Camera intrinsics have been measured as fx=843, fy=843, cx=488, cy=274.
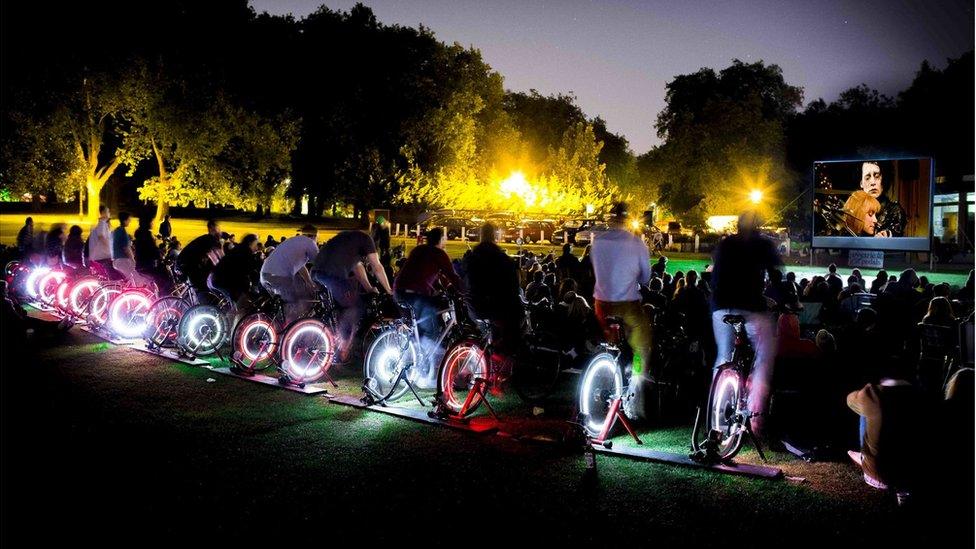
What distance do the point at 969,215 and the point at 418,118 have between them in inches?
1031

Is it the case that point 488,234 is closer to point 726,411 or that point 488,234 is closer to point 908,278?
point 726,411

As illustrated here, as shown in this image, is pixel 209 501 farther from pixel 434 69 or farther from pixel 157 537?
pixel 434 69

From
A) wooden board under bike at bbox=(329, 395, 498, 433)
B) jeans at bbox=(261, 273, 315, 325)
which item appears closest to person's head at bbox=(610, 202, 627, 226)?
wooden board under bike at bbox=(329, 395, 498, 433)

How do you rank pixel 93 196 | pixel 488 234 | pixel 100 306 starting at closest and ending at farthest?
pixel 488 234
pixel 100 306
pixel 93 196

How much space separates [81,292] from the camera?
1363cm

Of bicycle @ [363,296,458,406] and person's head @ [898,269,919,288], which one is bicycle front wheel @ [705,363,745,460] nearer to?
bicycle @ [363,296,458,406]

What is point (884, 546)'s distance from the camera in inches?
184

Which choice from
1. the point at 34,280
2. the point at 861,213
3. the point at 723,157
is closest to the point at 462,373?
the point at 34,280

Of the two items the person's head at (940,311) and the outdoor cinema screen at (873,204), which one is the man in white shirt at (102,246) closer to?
the person's head at (940,311)

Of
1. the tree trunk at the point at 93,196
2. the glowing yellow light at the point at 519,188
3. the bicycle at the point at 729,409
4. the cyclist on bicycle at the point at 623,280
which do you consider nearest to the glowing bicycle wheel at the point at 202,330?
the cyclist on bicycle at the point at 623,280

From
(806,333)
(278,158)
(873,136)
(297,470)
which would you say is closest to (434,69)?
(278,158)

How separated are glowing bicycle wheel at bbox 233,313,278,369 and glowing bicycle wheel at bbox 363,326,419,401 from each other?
69.5 inches

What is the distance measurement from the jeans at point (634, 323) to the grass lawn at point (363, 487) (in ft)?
2.27

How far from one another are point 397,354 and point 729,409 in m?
3.30
